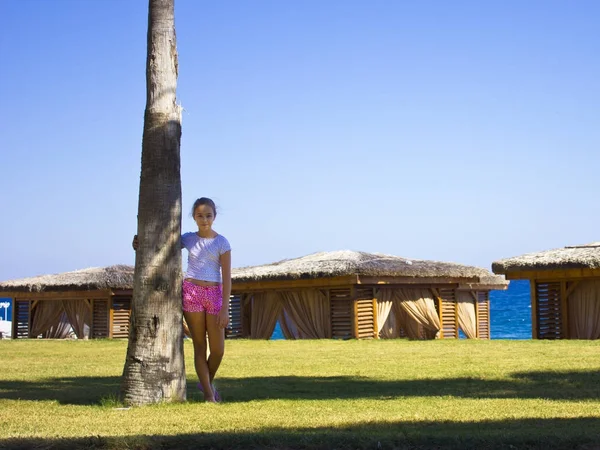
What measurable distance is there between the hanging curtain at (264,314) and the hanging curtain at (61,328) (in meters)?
6.79

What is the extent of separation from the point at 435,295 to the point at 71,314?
11.6 m

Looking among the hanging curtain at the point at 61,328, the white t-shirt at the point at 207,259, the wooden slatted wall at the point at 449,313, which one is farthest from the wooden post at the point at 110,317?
the white t-shirt at the point at 207,259

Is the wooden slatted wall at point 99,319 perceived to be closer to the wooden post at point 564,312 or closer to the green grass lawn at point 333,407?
the wooden post at point 564,312

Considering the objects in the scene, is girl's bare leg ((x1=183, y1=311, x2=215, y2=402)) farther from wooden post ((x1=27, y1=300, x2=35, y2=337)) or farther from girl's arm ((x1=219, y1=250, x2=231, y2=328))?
wooden post ((x1=27, y1=300, x2=35, y2=337))

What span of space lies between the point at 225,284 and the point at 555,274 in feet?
49.6

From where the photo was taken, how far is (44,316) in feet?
100.0

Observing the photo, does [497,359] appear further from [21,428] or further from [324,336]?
[324,336]

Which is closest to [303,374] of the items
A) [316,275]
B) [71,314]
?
[316,275]

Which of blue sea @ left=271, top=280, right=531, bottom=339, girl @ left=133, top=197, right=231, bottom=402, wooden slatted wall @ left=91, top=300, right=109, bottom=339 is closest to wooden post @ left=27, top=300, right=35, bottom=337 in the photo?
wooden slatted wall @ left=91, top=300, right=109, bottom=339

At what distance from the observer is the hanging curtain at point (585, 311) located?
2138 centimetres

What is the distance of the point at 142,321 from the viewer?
795cm

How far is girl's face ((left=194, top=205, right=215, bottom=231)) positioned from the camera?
8.17 metres

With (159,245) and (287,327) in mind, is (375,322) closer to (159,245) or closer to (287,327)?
(287,327)

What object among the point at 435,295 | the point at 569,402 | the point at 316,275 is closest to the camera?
the point at 569,402
